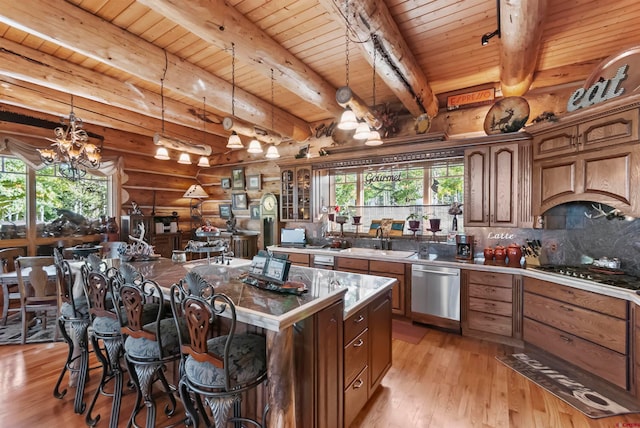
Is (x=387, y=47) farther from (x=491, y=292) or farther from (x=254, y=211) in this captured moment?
(x=254, y=211)

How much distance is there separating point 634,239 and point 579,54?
201 centimetres

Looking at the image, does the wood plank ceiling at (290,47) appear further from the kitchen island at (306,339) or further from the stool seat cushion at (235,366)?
the stool seat cushion at (235,366)

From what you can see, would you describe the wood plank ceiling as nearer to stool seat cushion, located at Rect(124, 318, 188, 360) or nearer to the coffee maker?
the coffee maker

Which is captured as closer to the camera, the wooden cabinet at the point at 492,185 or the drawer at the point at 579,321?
the drawer at the point at 579,321

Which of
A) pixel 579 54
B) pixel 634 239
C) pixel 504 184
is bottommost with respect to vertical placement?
pixel 634 239

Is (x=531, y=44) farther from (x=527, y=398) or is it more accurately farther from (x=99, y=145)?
(x=99, y=145)

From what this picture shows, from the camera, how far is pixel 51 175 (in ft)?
16.5

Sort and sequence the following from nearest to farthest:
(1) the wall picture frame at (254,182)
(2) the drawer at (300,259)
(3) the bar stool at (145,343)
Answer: (3) the bar stool at (145,343) < (2) the drawer at (300,259) < (1) the wall picture frame at (254,182)

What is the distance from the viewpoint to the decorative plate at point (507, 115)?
3.35 m

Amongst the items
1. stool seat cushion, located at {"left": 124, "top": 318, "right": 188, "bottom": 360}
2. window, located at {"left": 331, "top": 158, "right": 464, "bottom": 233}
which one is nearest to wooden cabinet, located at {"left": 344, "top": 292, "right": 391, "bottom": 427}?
stool seat cushion, located at {"left": 124, "top": 318, "right": 188, "bottom": 360}

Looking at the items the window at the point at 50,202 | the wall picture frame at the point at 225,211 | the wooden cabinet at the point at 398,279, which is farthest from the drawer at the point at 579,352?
the window at the point at 50,202

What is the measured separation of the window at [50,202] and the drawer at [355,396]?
18.6 feet

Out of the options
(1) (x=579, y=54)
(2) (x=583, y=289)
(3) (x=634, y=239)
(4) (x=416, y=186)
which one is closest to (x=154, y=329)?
(2) (x=583, y=289)

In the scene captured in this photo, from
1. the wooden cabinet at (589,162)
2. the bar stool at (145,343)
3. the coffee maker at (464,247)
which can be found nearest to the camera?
the bar stool at (145,343)
